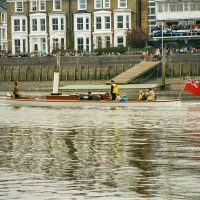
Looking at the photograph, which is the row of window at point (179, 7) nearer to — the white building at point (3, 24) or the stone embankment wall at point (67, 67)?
the stone embankment wall at point (67, 67)

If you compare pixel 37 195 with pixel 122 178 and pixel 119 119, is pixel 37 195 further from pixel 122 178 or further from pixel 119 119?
pixel 119 119

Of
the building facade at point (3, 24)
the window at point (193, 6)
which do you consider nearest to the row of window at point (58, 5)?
the window at point (193, 6)

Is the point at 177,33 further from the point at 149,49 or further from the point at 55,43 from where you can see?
the point at 55,43

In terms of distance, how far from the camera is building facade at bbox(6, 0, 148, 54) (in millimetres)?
136750

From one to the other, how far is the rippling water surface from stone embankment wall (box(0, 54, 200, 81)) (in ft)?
193

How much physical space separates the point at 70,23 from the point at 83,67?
2361 centimetres

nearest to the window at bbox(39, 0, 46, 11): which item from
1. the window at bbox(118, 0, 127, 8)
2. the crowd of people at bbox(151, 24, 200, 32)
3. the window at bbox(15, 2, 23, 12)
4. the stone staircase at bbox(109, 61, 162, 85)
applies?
the window at bbox(15, 2, 23, 12)

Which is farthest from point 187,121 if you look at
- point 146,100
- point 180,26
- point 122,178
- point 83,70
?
point 180,26

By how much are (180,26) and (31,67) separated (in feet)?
68.8

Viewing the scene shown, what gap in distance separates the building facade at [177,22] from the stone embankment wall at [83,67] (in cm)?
1050

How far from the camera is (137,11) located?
13688cm

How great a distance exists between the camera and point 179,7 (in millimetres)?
131500

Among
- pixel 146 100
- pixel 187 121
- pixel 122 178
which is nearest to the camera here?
pixel 122 178

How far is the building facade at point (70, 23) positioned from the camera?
449ft
